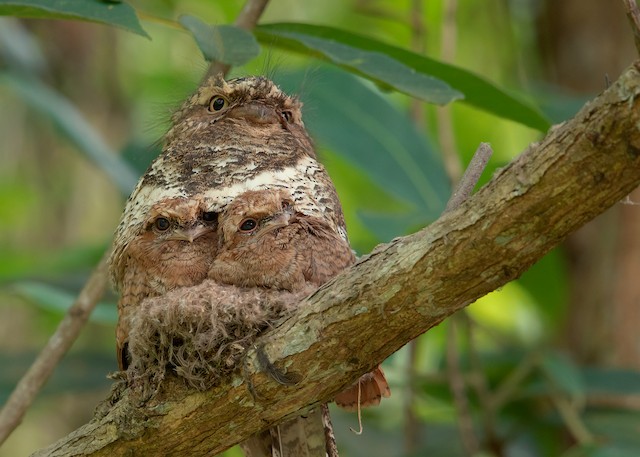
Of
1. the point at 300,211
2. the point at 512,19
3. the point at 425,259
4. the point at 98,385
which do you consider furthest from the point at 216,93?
the point at 512,19

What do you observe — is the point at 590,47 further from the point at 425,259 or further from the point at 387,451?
the point at 425,259

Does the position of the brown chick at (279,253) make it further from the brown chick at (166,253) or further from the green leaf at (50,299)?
the green leaf at (50,299)

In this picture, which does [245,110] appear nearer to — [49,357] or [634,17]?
[49,357]

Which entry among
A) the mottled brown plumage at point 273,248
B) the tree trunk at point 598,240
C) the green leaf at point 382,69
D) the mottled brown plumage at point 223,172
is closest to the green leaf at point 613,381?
the tree trunk at point 598,240

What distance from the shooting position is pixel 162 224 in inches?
98.3

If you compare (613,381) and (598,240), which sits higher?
(598,240)

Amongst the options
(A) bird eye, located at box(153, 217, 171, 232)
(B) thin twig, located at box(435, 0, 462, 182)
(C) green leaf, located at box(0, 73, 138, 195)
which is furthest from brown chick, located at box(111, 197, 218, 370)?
(B) thin twig, located at box(435, 0, 462, 182)

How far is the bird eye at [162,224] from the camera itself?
2486mm

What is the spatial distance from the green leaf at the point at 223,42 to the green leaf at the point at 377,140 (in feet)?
4.56

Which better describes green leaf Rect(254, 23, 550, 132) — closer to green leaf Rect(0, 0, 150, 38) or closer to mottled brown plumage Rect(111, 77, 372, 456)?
mottled brown plumage Rect(111, 77, 372, 456)

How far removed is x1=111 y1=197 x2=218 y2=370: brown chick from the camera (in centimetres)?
243

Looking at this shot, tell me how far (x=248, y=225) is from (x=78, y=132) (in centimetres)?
207

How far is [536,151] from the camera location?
171cm

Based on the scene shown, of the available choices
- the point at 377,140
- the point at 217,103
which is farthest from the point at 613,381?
the point at 217,103
